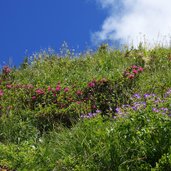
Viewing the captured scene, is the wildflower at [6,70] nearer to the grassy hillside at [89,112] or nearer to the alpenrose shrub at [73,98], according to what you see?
the grassy hillside at [89,112]

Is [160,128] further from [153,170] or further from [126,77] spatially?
[126,77]

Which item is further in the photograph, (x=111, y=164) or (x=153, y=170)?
(x=111, y=164)

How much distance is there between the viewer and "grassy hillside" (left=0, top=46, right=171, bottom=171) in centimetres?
643

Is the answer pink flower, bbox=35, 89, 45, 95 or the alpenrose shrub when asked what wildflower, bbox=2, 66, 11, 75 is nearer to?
the alpenrose shrub

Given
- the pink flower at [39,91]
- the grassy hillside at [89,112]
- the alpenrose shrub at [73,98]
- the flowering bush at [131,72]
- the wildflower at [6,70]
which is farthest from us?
the wildflower at [6,70]

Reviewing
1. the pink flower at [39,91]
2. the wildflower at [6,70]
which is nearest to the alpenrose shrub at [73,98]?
the pink flower at [39,91]

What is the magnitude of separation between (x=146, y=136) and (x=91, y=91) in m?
5.23

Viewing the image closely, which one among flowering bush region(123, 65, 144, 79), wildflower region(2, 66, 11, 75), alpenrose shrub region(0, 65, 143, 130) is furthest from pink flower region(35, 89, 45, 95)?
wildflower region(2, 66, 11, 75)

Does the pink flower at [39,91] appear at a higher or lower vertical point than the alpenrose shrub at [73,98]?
higher

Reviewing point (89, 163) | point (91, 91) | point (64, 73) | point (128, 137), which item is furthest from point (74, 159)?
point (64, 73)

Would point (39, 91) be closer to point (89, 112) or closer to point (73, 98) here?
point (73, 98)

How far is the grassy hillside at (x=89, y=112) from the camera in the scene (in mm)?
6430

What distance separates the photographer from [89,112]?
10.6 m

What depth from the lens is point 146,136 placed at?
6.29 meters
